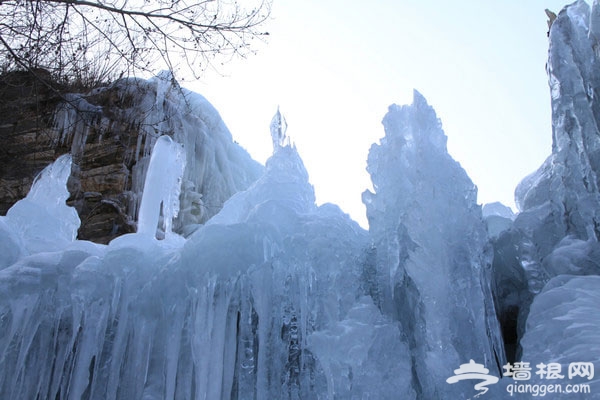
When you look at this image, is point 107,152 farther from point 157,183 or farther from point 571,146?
point 571,146

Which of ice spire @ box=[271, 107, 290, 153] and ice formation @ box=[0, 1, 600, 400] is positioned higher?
ice spire @ box=[271, 107, 290, 153]

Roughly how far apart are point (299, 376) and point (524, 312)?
129 centimetres

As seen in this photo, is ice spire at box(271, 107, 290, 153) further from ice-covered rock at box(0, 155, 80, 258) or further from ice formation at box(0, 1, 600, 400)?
ice-covered rock at box(0, 155, 80, 258)

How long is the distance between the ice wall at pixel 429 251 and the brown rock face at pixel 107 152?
4.80m

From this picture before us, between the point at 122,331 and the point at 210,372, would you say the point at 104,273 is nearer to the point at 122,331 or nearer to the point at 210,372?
the point at 122,331

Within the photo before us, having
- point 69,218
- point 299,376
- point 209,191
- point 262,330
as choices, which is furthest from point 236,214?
point 209,191

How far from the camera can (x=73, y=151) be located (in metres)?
8.30

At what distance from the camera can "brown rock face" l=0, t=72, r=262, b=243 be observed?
7.76 m

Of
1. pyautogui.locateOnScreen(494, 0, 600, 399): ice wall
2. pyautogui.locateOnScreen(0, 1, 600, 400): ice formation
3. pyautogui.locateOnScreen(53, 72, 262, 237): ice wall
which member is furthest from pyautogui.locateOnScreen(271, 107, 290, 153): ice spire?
pyautogui.locateOnScreen(53, 72, 262, 237): ice wall

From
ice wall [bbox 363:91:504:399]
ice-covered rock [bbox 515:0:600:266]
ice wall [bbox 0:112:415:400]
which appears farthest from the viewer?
ice-covered rock [bbox 515:0:600:266]

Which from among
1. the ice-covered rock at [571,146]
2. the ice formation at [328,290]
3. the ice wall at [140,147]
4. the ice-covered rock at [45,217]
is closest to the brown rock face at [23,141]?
the ice wall at [140,147]

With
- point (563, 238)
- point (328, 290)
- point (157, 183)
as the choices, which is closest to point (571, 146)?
point (563, 238)

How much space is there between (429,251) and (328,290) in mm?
588

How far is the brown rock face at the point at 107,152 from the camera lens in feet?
25.5
